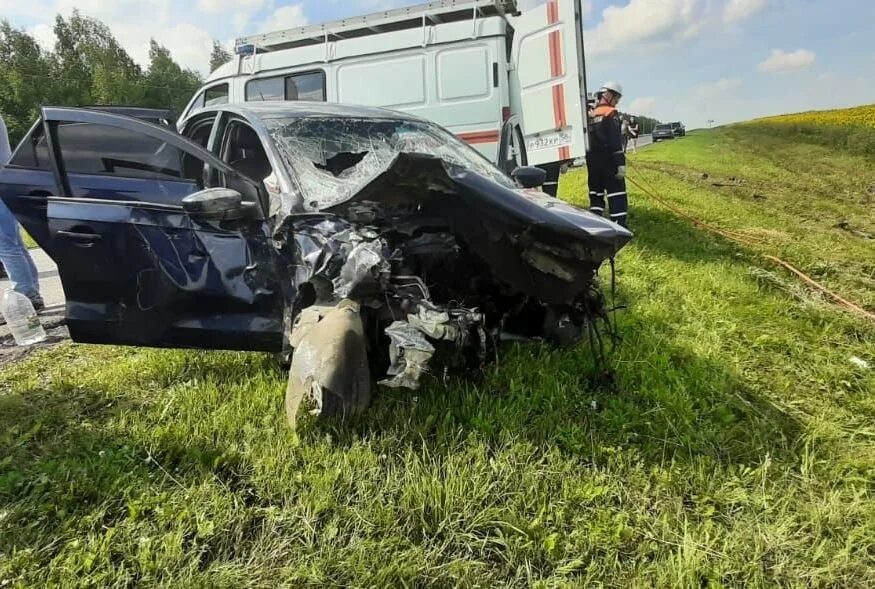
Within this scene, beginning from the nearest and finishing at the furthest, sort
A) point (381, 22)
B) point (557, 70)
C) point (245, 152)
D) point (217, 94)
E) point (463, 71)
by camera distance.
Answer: point (245, 152) → point (557, 70) → point (463, 71) → point (381, 22) → point (217, 94)

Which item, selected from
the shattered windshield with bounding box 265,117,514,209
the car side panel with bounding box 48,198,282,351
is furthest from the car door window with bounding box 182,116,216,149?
the car side panel with bounding box 48,198,282,351

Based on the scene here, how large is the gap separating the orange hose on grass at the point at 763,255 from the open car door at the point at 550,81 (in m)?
2.23

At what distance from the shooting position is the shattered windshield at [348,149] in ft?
8.49

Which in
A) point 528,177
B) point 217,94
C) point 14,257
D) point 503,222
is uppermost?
point 217,94

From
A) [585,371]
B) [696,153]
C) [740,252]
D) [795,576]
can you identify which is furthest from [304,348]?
[696,153]

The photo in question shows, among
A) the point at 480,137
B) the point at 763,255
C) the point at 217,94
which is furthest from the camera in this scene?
the point at 217,94

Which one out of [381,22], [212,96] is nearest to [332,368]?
[381,22]

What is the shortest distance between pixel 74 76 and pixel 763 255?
→ 4668 cm

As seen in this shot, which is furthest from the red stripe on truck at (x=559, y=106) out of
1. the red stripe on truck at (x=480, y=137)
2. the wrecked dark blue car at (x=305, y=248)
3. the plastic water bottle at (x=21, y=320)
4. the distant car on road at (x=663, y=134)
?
the distant car on road at (x=663, y=134)

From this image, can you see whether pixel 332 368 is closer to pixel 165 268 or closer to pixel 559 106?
pixel 165 268

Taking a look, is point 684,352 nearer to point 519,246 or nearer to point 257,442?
point 519,246

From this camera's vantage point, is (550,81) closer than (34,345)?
No

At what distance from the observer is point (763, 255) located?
18.4 feet

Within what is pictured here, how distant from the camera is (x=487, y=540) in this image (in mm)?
1849
